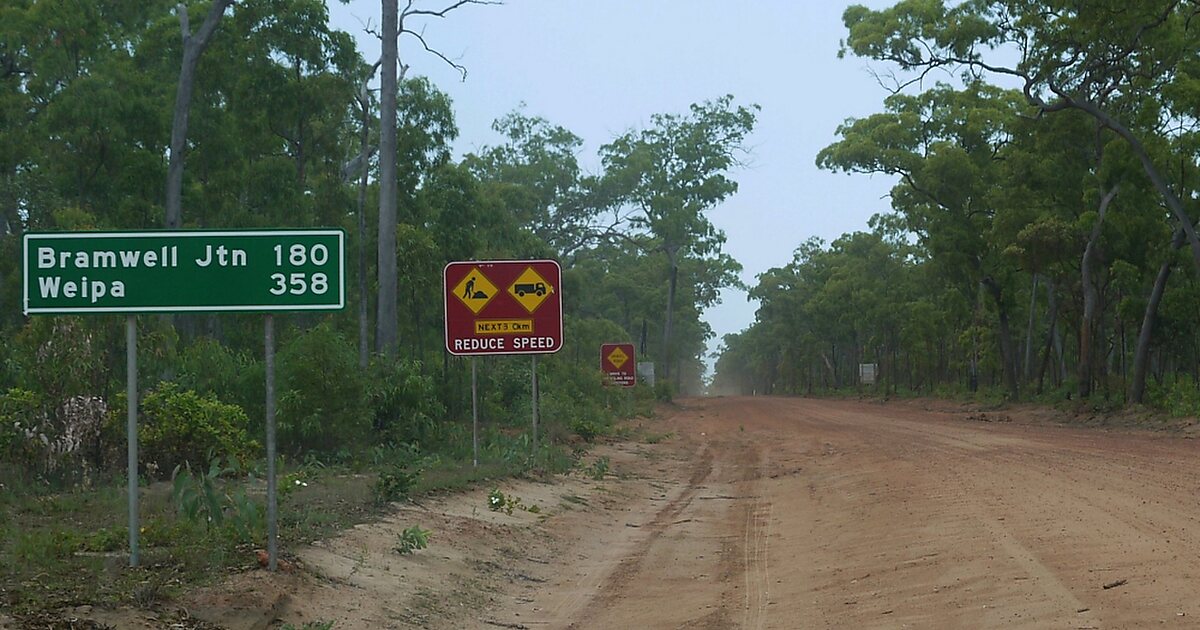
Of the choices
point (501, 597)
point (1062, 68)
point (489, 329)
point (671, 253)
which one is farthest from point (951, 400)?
point (501, 597)

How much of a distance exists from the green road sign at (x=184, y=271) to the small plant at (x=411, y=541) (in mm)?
2724

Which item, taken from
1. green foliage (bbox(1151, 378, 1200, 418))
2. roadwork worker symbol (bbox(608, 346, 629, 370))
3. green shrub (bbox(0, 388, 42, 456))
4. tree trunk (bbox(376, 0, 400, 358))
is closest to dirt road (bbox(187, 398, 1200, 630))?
green shrub (bbox(0, 388, 42, 456))

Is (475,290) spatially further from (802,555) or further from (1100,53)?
(1100,53)

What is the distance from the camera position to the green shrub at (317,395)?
17.3 m

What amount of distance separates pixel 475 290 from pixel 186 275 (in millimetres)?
9385

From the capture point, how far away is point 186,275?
8484mm

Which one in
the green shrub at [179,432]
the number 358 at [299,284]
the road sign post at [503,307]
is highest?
the road sign post at [503,307]

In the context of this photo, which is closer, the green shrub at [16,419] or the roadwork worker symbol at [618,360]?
the green shrub at [16,419]

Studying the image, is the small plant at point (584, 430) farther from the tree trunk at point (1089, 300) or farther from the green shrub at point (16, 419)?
the green shrub at point (16, 419)

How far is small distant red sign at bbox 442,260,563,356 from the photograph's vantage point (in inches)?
696

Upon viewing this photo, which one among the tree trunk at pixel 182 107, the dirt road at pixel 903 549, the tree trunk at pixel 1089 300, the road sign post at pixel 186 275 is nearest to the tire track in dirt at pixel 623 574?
the dirt road at pixel 903 549

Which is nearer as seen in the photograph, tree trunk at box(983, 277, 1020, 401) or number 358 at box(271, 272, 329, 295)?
number 358 at box(271, 272, 329, 295)

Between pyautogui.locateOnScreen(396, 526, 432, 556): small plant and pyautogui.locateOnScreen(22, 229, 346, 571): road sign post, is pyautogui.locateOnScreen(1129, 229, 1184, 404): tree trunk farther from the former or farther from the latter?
pyautogui.locateOnScreen(22, 229, 346, 571): road sign post

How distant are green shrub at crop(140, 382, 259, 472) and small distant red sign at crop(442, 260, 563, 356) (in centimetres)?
397
